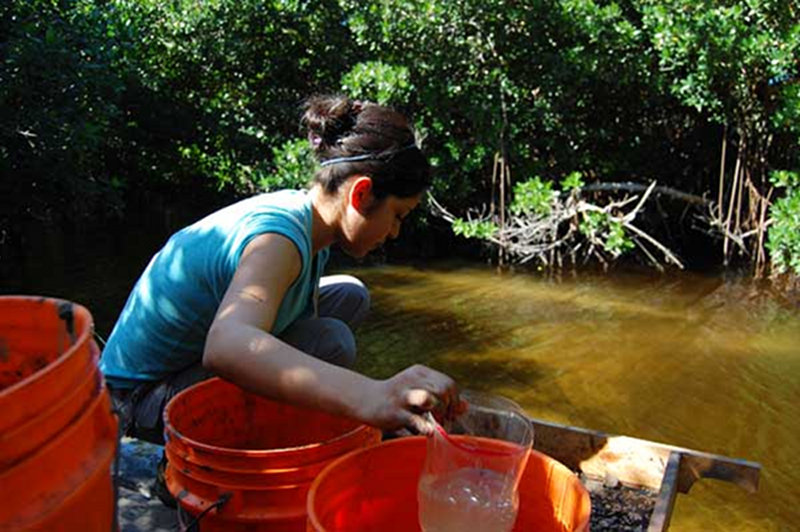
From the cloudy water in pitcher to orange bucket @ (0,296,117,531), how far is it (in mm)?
621

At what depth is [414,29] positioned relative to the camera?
754 centimetres

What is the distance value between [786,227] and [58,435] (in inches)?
274

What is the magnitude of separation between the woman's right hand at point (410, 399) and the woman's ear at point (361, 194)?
69cm

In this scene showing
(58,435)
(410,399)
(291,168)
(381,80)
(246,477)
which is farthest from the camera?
(291,168)

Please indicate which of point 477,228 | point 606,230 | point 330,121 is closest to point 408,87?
point 477,228

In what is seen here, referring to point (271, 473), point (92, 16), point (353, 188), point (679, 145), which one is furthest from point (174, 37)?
point (271, 473)

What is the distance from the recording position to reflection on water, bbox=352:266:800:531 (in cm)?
359

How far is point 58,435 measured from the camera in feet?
3.24

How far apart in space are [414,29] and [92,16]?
3.14m

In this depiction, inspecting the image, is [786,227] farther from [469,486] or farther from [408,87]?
[469,486]

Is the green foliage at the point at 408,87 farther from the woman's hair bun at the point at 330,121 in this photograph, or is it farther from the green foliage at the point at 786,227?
the woman's hair bun at the point at 330,121

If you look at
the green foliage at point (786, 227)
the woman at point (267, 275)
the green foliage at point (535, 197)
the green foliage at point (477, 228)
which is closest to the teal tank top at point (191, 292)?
the woman at point (267, 275)

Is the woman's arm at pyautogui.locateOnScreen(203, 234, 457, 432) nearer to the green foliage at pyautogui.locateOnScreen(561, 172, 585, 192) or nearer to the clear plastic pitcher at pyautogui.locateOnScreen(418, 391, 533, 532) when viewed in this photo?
the clear plastic pitcher at pyautogui.locateOnScreen(418, 391, 533, 532)

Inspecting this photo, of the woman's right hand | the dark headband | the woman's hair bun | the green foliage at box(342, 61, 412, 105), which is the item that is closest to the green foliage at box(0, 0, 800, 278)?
the green foliage at box(342, 61, 412, 105)
